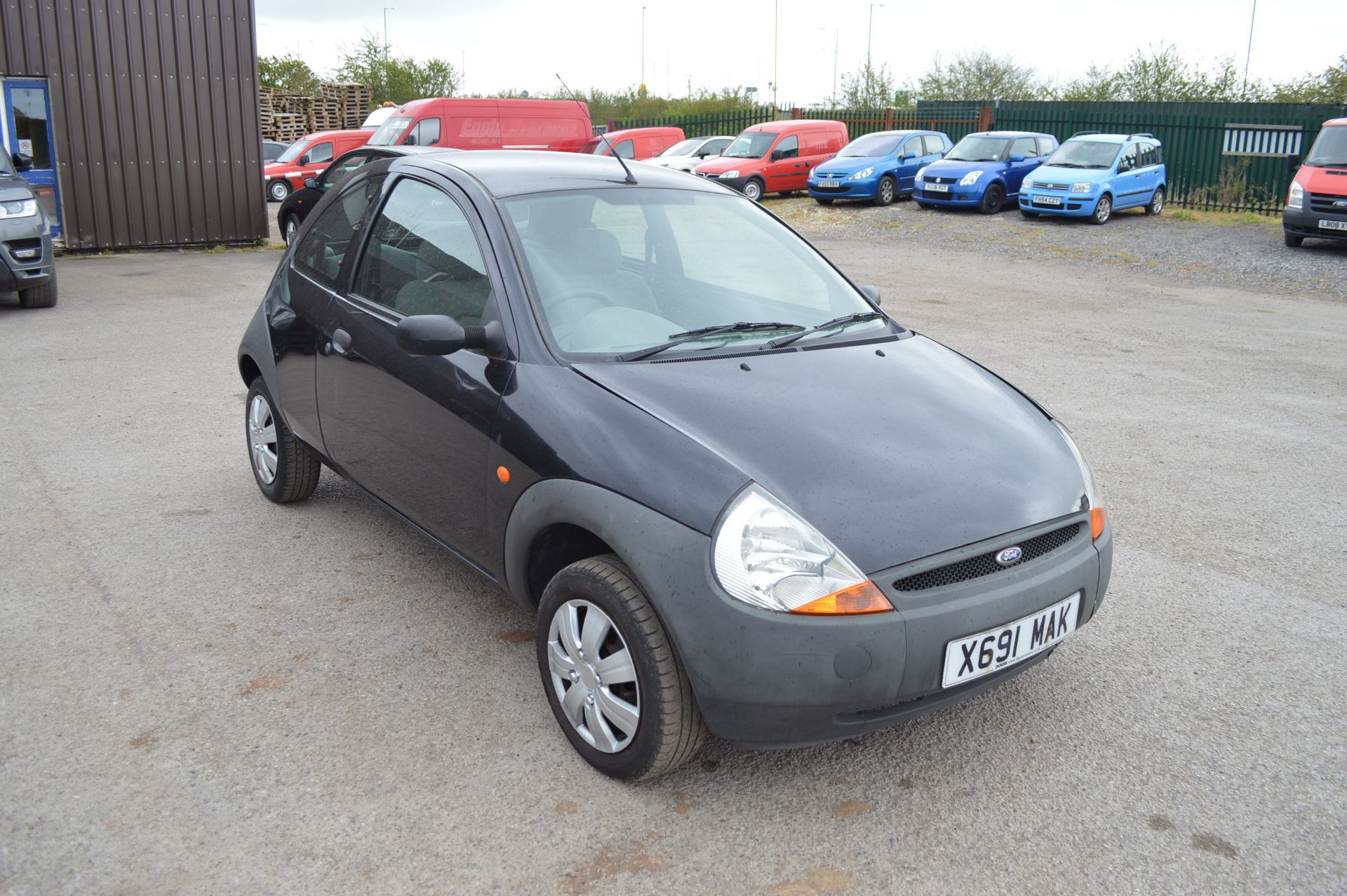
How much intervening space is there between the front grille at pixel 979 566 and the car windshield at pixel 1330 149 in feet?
50.1

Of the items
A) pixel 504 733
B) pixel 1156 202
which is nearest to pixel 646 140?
pixel 1156 202

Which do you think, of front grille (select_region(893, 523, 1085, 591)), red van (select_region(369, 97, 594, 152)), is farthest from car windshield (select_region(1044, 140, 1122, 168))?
front grille (select_region(893, 523, 1085, 591))

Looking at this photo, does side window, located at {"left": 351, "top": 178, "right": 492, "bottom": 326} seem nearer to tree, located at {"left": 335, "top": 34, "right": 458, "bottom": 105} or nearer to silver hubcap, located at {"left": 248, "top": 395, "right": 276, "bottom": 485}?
silver hubcap, located at {"left": 248, "top": 395, "right": 276, "bottom": 485}

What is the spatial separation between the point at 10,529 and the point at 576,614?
10.2ft

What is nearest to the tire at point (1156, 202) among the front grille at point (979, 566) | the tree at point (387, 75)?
the front grille at point (979, 566)

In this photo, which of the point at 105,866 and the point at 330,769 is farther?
the point at 330,769

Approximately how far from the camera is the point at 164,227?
15.3 meters

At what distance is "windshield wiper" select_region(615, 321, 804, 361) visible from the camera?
126 inches

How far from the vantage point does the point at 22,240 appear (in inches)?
382

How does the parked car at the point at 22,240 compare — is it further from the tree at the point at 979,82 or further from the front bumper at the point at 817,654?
the tree at the point at 979,82

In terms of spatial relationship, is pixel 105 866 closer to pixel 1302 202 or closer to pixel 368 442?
pixel 368 442

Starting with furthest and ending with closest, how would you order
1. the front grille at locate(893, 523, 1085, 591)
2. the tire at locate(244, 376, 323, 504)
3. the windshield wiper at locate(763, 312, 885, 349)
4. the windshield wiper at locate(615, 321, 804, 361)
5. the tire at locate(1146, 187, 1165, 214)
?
the tire at locate(1146, 187, 1165, 214) → the tire at locate(244, 376, 323, 504) → the windshield wiper at locate(763, 312, 885, 349) → the windshield wiper at locate(615, 321, 804, 361) → the front grille at locate(893, 523, 1085, 591)

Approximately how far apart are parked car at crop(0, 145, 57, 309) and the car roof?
24.7 feet

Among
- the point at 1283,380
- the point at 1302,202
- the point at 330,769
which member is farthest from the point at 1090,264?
the point at 330,769
